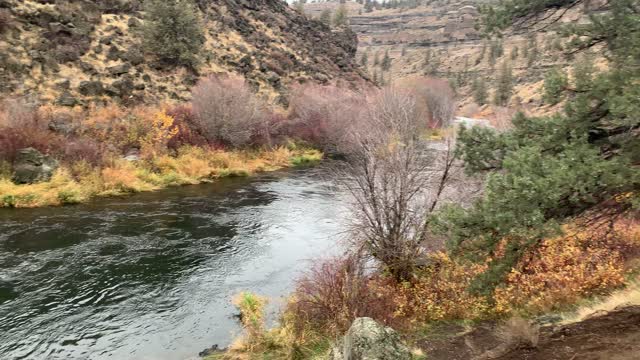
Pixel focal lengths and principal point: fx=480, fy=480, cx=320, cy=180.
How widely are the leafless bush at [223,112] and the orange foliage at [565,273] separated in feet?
91.3

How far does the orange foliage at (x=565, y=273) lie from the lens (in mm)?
14023

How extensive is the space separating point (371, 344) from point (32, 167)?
936 inches

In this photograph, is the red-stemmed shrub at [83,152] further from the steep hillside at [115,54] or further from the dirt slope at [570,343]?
the dirt slope at [570,343]

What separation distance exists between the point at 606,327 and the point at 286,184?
80.8 ft

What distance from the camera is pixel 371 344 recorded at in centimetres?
921

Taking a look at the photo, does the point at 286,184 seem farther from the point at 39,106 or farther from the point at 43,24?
the point at 43,24

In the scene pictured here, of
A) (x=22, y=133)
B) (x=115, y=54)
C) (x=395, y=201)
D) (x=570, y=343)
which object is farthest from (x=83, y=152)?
(x=570, y=343)

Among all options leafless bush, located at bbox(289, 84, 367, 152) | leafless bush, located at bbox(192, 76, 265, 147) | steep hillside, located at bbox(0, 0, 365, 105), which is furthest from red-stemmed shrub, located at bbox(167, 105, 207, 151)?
leafless bush, located at bbox(289, 84, 367, 152)

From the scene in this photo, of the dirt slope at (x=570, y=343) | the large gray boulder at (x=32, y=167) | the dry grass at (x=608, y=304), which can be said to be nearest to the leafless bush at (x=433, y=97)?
the large gray boulder at (x=32, y=167)

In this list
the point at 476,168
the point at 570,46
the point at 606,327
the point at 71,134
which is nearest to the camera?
the point at 570,46

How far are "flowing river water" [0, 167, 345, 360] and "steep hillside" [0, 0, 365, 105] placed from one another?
15248 millimetres

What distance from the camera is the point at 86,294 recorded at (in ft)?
49.2

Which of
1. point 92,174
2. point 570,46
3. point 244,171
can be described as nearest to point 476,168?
point 570,46

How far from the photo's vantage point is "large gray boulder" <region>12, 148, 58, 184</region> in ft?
83.6
